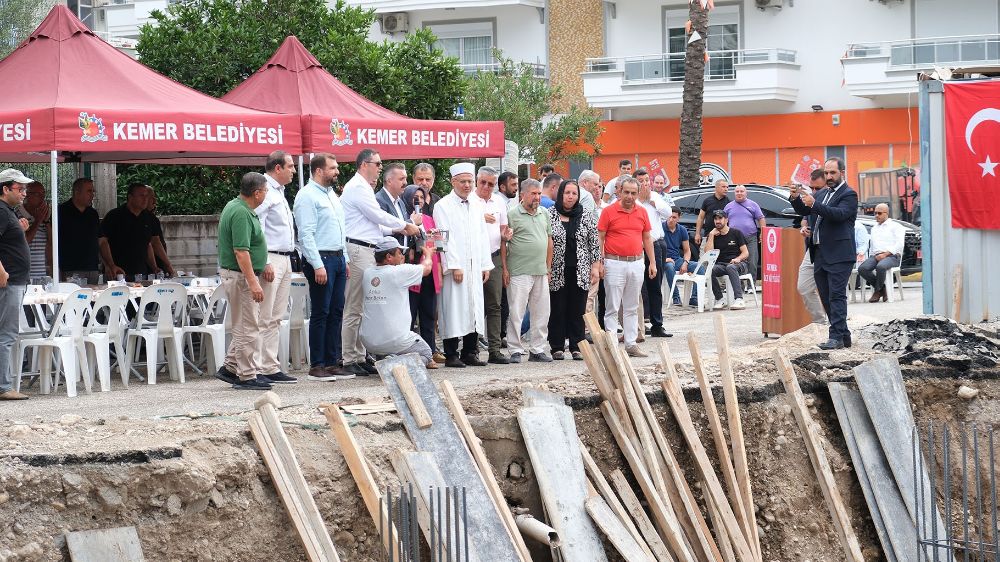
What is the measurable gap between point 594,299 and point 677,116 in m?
22.7

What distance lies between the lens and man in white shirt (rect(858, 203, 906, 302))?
18.5 m

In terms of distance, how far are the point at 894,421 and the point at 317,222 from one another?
15.8 feet

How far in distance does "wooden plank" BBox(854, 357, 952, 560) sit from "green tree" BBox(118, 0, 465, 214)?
12110mm

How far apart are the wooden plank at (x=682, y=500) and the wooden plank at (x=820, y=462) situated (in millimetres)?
894

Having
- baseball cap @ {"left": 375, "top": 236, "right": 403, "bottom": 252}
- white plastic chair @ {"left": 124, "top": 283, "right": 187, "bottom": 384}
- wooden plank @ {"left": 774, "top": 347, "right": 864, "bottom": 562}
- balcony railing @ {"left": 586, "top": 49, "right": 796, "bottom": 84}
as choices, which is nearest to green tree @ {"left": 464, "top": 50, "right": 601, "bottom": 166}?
balcony railing @ {"left": 586, "top": 49, "right": 796, "bottom": 84}

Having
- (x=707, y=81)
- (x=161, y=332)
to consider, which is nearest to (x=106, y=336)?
(x=161, y=332)

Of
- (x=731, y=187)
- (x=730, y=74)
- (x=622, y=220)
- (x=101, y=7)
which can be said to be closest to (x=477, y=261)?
(x=622, y=220)

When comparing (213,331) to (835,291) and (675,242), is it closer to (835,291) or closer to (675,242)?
(835,291)

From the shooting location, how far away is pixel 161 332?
11.4 meters

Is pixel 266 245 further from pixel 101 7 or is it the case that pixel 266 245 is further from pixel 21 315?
pixel 101 7

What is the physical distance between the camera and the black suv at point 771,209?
2094 cm

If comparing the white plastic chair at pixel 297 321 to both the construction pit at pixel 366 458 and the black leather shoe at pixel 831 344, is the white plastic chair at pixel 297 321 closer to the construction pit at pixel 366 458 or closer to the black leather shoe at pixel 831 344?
the construction pit at pixel 366 458

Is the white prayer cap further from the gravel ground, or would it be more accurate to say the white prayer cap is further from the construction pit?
the construction pit

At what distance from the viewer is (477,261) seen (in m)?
11.6
